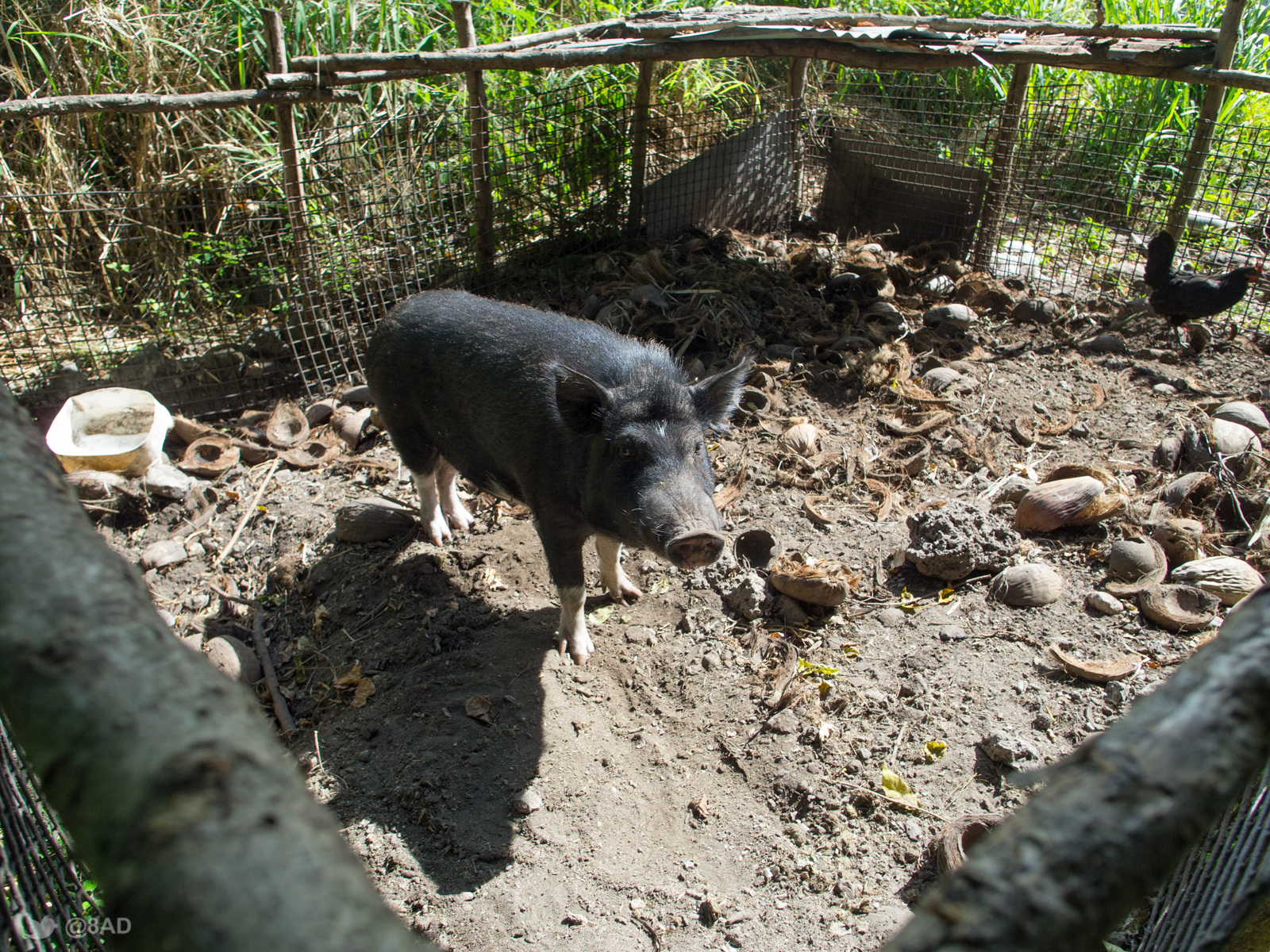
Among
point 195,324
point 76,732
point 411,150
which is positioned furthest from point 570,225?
point 76,732

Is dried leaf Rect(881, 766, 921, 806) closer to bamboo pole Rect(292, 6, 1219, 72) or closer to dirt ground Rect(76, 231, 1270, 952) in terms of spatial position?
dirt ground Rect(76, 231, 1270, 952)

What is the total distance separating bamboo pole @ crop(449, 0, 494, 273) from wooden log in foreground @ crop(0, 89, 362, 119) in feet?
3.12

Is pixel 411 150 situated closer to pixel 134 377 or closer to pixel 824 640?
pixel 134 377

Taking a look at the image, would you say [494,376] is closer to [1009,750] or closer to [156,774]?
[1009,750]

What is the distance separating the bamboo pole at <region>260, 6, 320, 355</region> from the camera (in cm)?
536

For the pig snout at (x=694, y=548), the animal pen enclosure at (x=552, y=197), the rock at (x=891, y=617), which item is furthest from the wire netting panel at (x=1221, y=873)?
the animal pen enclosure at (x=552, y=197)

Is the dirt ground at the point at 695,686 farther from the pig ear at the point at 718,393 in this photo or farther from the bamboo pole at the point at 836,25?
the bamboo pole at the point at 836,25

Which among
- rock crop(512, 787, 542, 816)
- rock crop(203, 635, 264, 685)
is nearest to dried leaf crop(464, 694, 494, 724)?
rock crop(512, 787, 542, 816)

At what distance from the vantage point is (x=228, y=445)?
5.60 m

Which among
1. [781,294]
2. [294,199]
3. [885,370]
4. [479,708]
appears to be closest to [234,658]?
[479,708]

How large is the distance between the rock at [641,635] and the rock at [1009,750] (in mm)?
1479

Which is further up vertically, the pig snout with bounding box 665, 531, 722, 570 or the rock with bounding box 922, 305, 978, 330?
the pig snout with bounding box 665, 531, 722, 570

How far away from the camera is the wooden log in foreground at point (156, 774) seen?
2.04 feet

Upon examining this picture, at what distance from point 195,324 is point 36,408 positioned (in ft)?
4.60
